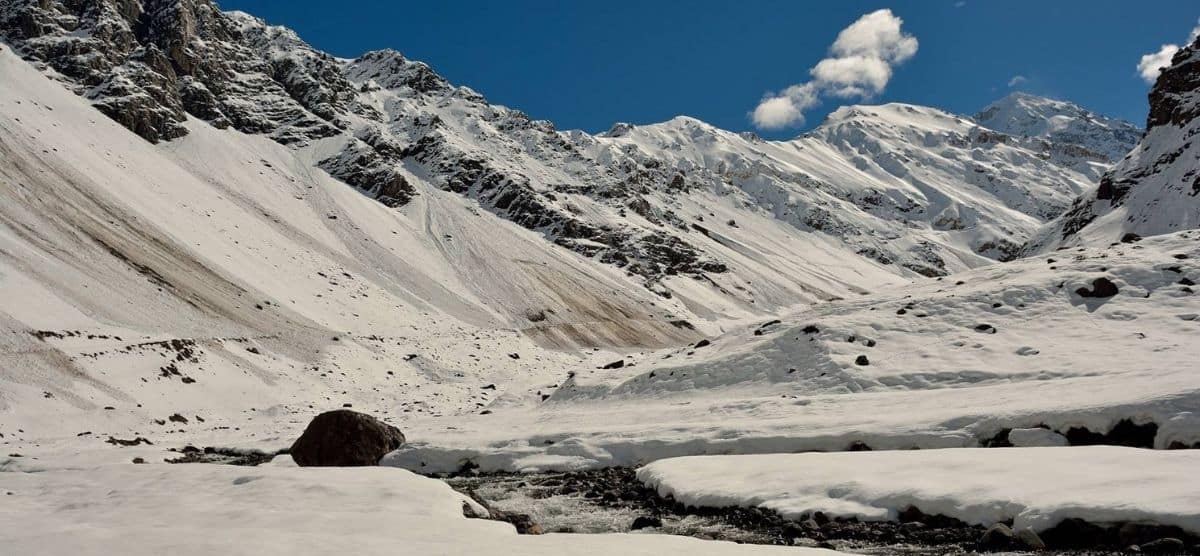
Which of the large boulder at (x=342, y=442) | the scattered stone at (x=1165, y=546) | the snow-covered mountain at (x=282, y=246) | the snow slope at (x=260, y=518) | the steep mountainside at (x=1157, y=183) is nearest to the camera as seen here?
the snow slope at (x=260, y=518)

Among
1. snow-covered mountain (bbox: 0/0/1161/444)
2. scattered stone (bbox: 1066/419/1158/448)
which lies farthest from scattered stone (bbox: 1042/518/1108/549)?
snow-covered mountain (bbox: 0/0/1161/444)

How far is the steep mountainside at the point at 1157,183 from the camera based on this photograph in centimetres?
8883

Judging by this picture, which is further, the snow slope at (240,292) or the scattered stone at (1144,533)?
the snow slope at (240,292)

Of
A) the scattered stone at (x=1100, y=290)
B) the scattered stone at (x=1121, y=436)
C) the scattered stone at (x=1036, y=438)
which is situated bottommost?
the scattered stone at (x=1036, y=438)

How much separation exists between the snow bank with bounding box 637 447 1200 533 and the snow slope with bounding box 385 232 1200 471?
4843mm

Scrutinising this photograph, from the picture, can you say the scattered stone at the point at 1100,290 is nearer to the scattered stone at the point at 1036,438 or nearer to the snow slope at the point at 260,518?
the scattered stone at the point at 1036,438

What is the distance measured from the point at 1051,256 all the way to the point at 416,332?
55.8 m

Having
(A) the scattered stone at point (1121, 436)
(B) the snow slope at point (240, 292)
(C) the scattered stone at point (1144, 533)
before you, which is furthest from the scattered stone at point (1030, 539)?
(B) the snow slope at point (240, 292)

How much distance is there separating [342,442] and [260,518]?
45.4 ft

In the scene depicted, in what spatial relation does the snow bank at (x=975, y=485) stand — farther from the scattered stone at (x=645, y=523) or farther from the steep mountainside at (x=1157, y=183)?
the steep mountainside at (x=1157, y=183)

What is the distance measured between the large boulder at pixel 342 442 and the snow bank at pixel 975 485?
1185cm

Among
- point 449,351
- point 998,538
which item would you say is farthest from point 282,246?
point 998,538

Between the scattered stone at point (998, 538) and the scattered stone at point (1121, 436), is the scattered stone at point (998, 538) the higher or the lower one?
the lower one

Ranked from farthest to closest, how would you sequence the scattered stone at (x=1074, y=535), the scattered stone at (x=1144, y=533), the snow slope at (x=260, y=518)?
the scattered stone at (x=1074, y=535) < the scattered stone at (x=1144, y=533) < the snow slope at (x=260, y=518)
